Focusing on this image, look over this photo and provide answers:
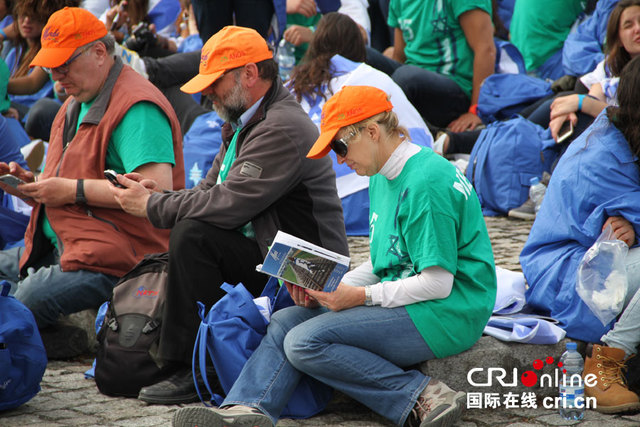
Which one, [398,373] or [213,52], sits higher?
[213,52]

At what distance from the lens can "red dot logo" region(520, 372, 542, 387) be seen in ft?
11.9

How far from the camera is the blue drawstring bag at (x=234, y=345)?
350 cm

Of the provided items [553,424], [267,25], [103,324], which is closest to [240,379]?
[103,324]

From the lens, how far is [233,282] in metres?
3.82

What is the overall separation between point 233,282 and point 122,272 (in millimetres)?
854

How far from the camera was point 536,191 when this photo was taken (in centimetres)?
621

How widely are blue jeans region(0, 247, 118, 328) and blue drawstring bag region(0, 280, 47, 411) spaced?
0.58 m

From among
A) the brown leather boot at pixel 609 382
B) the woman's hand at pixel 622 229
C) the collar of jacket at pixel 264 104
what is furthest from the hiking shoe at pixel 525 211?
the collar of jacket at pixel 264 104

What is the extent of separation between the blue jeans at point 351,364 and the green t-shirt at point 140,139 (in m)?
1.37

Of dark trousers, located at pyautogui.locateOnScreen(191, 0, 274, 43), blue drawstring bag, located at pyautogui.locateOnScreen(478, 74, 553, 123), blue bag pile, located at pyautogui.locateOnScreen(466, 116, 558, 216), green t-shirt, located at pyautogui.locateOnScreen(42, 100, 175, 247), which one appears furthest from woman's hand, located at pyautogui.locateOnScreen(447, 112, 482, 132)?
green t-shirt, located at pyautogui.locateOnScreen(42, 100, 175, 247)

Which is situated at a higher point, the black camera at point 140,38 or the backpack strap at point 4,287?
the black camera at point 140,38

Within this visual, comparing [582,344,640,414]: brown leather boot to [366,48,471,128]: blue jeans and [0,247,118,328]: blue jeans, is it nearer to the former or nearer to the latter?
[0,247,118,328]: blue jeans

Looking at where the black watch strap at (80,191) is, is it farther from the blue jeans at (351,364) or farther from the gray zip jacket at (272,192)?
the blue jeans at (351,364)

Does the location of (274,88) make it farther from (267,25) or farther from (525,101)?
(525,101)
